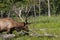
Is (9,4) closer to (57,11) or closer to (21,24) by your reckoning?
(21,24)

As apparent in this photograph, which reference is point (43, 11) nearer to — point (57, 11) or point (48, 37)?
point (57, 11)

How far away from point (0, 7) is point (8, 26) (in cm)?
2192

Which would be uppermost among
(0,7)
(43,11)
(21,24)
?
(21,24)

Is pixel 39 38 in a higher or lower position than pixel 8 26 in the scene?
lower

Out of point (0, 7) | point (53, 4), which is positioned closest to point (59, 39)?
point (0, 7)

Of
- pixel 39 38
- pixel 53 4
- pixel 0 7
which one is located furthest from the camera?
pixel 53 4

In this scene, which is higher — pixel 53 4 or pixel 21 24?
pixel 21 24

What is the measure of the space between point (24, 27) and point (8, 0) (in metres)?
22.0

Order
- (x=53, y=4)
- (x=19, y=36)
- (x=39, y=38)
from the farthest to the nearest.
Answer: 1. (x=53, y=4)
2. (x=19, y=36)
3. (x=39, y=38)

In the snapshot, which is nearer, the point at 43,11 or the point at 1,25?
the point at 1,25

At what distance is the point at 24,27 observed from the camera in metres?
9.85

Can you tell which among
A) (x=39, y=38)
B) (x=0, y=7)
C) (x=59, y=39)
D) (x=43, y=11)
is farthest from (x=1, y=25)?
(x=43, y=11)

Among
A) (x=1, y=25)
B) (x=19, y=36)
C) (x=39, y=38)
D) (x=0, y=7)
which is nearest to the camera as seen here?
(x=1, y=25)

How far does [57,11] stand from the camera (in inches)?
2350
